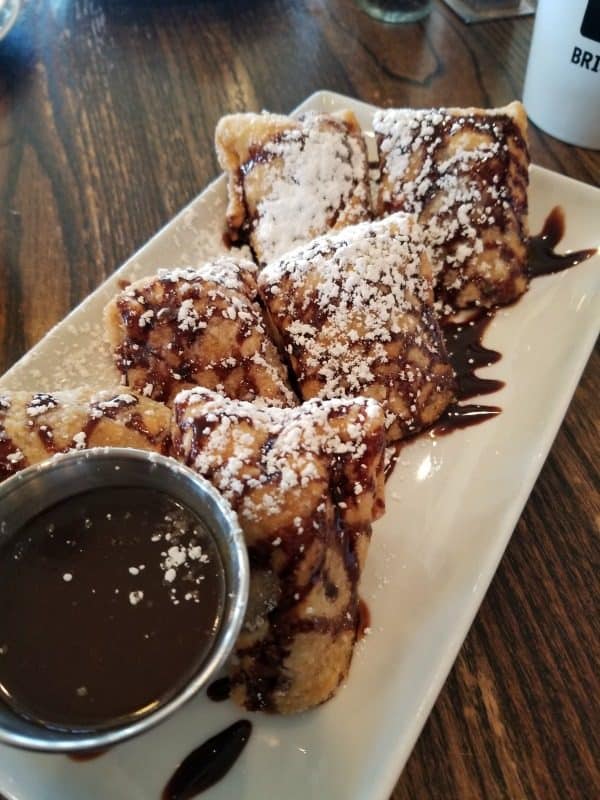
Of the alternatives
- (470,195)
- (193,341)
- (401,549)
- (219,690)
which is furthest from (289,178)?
(219,690)

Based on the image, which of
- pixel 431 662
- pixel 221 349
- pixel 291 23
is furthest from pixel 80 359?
pixel 291 23

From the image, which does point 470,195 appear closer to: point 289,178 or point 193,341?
point 289,178

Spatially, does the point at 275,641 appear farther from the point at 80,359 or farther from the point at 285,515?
the point at 80,359

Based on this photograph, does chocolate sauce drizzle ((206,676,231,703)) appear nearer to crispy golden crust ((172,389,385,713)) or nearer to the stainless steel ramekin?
crispy golden crust ((172,389,385,713))

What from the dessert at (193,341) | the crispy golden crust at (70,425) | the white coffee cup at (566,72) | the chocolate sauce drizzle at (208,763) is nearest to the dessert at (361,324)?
the dessert at (193,341)

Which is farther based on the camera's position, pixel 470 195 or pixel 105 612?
pixel 470 195

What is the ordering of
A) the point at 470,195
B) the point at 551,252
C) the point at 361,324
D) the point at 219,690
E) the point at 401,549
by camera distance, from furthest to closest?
the point at 551,252 < the point at 470,195 < the point at 361,324 < the point at 401,549 < the point at 219,690

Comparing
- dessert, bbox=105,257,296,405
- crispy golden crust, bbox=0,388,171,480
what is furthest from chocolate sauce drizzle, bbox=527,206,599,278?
crispy golden crust, bbox=0,388,171,480
